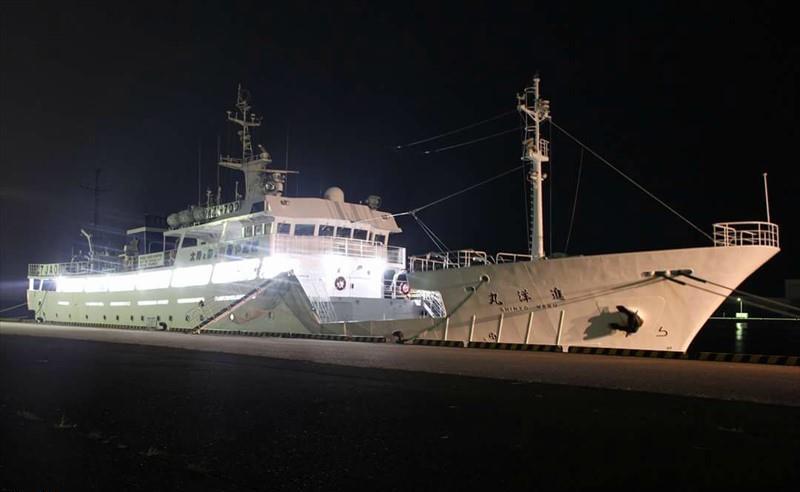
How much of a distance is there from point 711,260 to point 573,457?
10521 mm

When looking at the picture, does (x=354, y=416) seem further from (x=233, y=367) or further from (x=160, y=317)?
(x=160, y=317)

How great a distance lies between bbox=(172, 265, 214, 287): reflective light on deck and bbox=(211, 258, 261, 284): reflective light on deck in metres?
0.64

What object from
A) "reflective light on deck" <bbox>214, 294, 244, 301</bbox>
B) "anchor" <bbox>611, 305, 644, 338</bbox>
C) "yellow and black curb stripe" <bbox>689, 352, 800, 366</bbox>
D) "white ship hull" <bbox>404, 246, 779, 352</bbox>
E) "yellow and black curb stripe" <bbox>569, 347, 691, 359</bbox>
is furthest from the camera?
"reflective light on deck" <bbox>214, 294, 244, 301</bbox>

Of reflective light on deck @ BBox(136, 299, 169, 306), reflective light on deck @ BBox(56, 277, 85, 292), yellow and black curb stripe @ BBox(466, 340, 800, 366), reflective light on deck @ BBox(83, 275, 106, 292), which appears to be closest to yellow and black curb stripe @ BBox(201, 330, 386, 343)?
reflective light on deck @ BBox(136, 299, 169, 306)

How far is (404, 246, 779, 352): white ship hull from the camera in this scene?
13688 millimetres

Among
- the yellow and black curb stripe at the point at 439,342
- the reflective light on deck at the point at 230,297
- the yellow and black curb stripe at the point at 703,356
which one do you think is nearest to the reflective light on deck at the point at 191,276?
the reflective light on deck at the point at 230,297

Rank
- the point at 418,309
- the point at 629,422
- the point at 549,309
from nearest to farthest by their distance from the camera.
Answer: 1. the point at 629,422
2. the point at 549,309
3. the point at 418,309

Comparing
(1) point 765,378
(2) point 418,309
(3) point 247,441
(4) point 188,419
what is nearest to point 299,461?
(3) point 247,441

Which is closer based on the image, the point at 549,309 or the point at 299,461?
the point at 299,461

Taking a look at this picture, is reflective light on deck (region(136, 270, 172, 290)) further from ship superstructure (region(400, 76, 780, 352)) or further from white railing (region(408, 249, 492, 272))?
ship superstructure (region(400, 76, 780, 352))

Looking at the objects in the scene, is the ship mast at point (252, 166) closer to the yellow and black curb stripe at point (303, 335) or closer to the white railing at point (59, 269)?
the yellow and black curb stripe at point (303, 335)

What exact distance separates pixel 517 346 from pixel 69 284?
34731mm

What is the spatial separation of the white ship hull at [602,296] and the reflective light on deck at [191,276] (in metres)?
14.2

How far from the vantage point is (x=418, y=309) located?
23219mm
